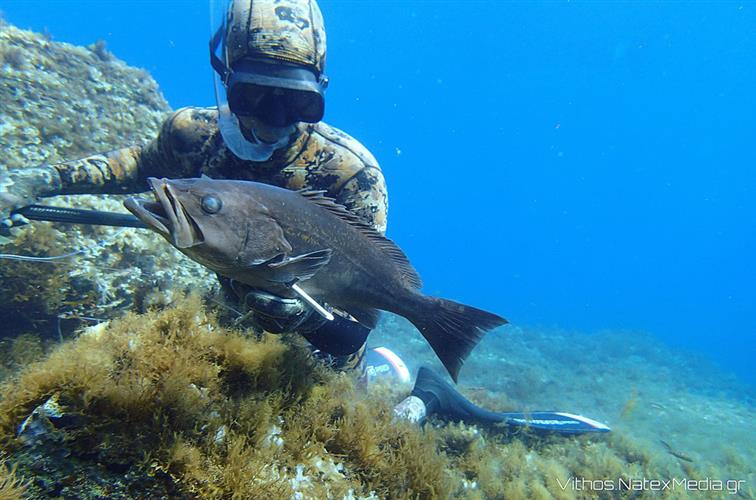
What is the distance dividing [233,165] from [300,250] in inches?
86.6

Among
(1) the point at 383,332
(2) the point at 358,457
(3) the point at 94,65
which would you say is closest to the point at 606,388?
(1) the point at 383,332

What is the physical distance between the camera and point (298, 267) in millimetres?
2348

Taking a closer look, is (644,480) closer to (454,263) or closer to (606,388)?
(606,388)

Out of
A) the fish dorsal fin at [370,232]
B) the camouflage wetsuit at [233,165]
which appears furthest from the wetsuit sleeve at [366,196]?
the fish dorsal fin at [370,232]

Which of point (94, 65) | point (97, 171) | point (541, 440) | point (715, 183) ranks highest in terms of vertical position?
point (715, 183)

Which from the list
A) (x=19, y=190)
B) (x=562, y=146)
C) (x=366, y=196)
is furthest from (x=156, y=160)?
(x=562, y=146)

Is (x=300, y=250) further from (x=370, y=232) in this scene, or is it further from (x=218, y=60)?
(x=218, y=60)

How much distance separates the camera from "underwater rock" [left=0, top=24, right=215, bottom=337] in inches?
169

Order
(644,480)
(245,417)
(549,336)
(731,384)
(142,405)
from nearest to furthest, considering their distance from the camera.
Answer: (142,405) → (245,417) → (644,480) → (731,384) → (549,336)

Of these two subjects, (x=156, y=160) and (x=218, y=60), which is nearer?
(x=218, y=60)

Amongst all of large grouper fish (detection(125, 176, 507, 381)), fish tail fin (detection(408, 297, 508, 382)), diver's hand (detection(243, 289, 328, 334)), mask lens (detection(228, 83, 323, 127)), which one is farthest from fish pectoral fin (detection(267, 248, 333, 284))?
mask lens (detection(228, 83, 323, 127))

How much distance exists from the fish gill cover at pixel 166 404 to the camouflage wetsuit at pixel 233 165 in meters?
1.44

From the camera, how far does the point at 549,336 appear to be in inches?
1085

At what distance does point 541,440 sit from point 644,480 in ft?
4.44
